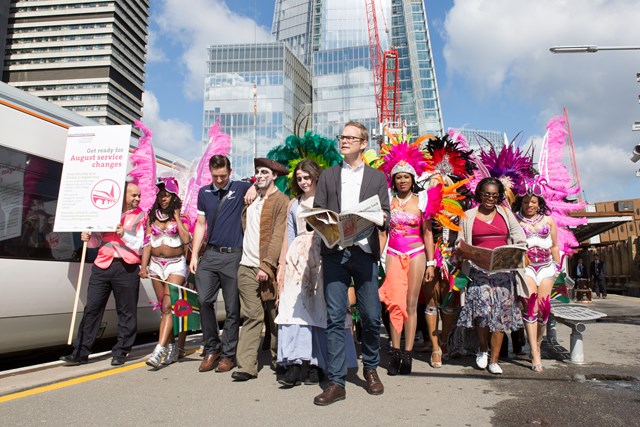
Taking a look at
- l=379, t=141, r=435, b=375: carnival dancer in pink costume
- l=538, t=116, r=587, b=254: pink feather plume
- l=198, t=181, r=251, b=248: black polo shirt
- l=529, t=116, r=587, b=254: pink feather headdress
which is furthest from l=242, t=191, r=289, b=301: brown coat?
l=538, t=116, r=587, b=254: pink feather plume

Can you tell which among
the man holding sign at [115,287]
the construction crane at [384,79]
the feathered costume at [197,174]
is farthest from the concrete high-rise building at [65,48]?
the man holding sign at [115,287]

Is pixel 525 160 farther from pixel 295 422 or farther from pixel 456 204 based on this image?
pixel 295 422

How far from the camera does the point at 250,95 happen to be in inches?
3666

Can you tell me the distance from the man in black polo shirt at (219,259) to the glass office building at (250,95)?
281 ft

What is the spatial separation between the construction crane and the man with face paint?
85.9 meters

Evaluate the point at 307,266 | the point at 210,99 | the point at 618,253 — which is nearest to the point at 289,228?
the point at 307,266

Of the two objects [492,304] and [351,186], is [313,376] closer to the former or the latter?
[351,186]

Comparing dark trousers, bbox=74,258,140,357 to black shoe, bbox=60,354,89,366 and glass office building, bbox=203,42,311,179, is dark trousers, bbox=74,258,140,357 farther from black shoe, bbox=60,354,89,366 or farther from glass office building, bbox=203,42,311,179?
glass office building, bbox=203,42,311,179

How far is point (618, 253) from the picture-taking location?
2497 centimetres

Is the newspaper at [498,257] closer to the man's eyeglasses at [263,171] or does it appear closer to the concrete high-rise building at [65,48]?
the man's eyeglasses at [263,171]

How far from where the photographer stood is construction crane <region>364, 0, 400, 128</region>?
310ft

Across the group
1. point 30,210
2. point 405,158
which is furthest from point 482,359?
point 30,210

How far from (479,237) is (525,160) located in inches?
61.1

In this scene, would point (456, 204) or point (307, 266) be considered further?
point (456, 204)
